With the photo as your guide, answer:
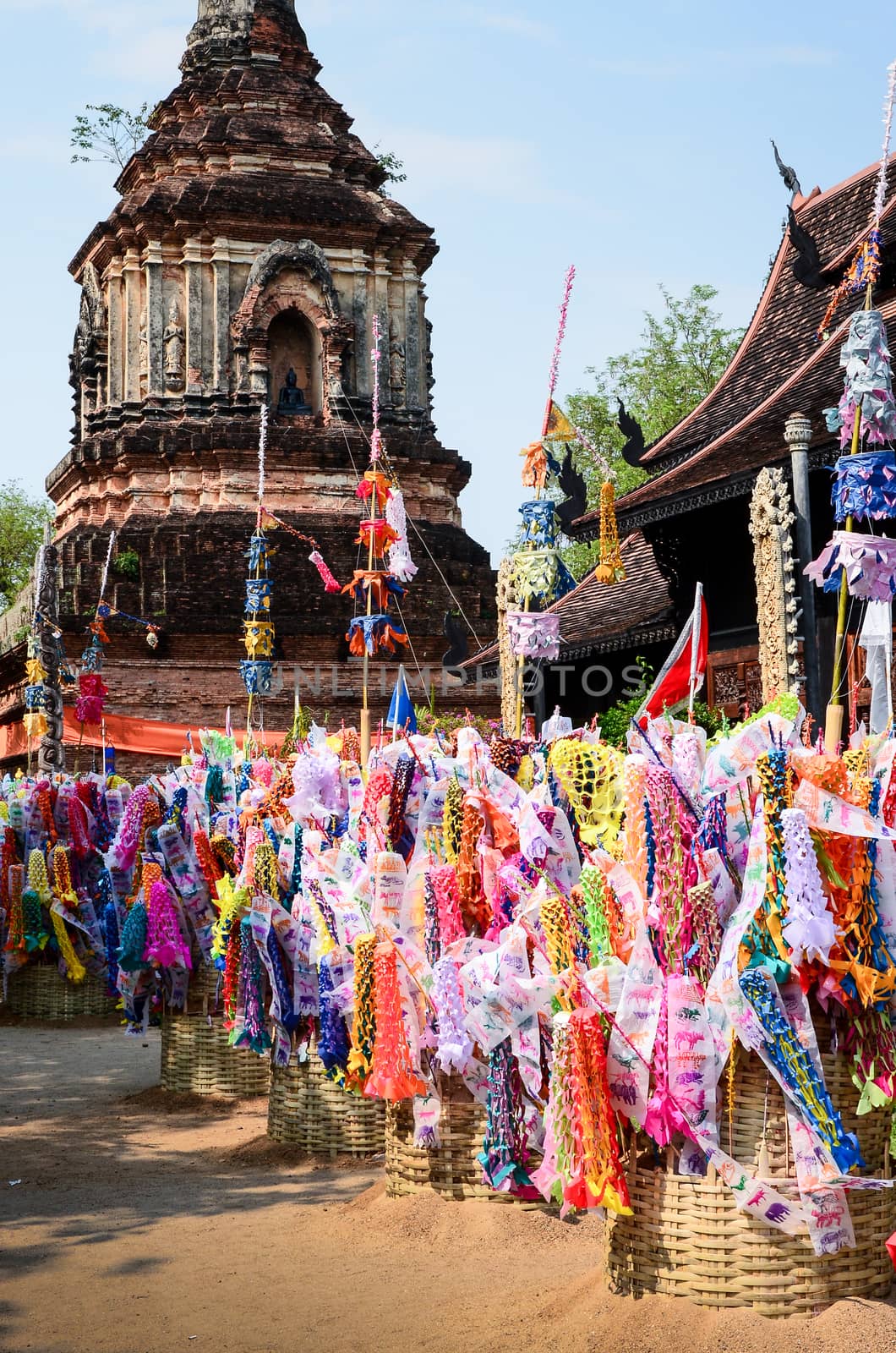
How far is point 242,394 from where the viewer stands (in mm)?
24500

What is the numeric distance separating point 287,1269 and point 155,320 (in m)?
20.8

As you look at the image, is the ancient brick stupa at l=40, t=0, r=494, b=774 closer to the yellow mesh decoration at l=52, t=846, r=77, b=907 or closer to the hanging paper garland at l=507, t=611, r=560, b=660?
the yellow mesh decoration at l=52, t=846, r=77, b=907

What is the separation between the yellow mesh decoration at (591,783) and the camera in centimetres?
525

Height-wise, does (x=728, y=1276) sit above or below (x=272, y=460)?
below

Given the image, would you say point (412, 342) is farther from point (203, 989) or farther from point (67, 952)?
point (203, 989)

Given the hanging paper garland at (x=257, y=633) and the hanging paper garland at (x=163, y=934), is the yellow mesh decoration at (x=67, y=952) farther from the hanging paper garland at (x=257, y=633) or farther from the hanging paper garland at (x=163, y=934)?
the hanging paper garland at (x=257, y=633)

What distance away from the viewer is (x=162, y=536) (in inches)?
925

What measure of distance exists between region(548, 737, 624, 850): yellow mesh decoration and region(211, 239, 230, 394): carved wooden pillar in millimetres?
20148

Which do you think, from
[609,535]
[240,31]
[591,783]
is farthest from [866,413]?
[240,31]

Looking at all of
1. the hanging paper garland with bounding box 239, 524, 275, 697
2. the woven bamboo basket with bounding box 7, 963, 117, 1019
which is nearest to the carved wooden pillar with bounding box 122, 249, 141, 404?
the hanging paper garland with bounding box 239, 524, 275, 697

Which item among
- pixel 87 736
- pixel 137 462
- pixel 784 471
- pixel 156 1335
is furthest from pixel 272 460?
pixel 156 1335

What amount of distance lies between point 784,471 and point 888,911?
6.58m

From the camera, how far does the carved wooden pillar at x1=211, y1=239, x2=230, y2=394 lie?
971 inches

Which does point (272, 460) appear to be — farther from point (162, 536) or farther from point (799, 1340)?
point (799, 1340)
